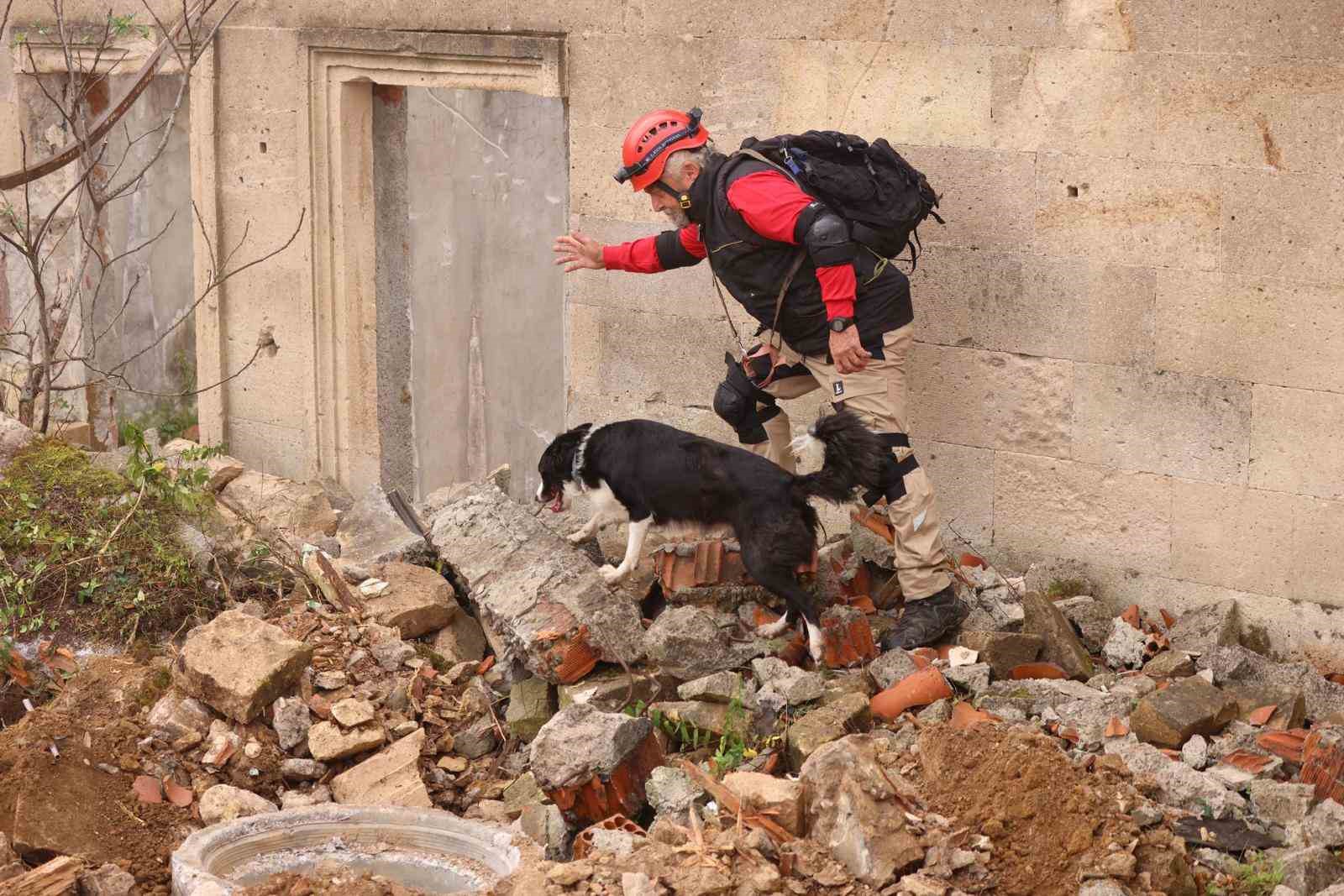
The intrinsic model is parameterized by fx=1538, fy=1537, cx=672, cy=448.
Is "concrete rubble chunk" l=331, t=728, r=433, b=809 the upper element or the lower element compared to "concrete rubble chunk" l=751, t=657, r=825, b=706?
lower

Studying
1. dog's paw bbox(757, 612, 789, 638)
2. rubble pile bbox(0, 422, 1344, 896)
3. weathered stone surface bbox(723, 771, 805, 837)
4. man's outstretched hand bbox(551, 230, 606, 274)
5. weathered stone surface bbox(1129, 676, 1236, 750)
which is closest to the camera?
rubble pile bbox(0, 422, 1344, 896)

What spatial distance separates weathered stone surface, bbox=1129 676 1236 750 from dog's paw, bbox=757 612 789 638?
1345 millimetres

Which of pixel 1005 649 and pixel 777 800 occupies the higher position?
pixel 1005 649

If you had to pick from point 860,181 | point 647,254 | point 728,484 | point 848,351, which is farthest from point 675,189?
point 728,484

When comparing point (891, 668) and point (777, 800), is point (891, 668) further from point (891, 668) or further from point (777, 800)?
point (777, 800)

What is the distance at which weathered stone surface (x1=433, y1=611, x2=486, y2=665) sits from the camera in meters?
6.23

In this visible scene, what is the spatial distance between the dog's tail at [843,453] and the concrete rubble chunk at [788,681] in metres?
0.63

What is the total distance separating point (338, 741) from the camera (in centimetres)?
532

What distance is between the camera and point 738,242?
5.77 m

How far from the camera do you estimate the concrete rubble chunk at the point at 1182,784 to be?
470 centimetres

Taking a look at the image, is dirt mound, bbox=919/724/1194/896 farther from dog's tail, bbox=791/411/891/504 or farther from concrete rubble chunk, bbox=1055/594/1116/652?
concrete rubble chunk, bbox=1055/594/1116/652

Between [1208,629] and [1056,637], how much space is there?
602mm

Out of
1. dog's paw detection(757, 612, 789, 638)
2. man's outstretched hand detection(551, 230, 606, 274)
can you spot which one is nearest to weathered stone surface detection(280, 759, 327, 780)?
dog's paw detection(757, 612, 789, 638)

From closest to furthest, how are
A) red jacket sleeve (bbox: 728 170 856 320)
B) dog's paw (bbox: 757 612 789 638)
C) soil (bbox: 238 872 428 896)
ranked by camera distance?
soil (bbox: 238 872 428 896), red jacket sleeve (bbox: 728 170 856 320), dog's paw (bbox: 757 612 789 638)
